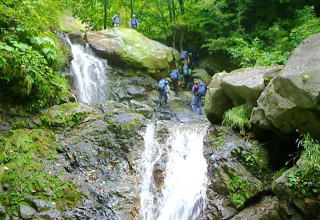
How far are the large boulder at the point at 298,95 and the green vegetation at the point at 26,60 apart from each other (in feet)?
22.1

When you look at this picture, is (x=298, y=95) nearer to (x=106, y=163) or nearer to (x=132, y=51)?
(x=106, y=163)

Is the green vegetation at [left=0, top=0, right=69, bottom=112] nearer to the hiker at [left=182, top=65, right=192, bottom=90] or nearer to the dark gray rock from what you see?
the dark gray rock

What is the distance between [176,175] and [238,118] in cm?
241

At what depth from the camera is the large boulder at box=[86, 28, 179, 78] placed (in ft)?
57.9

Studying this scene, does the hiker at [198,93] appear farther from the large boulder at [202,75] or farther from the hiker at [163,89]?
the large boulder at [202,75]

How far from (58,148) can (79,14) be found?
14985mm

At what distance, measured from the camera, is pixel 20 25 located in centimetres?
989

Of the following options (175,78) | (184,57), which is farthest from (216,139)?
(184,57)

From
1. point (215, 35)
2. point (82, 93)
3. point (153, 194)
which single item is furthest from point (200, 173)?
point (215, 35)

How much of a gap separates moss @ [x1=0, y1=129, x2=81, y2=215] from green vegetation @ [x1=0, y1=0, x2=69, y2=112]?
57.2 inches

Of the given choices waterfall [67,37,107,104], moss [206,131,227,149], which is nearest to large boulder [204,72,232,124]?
moss [206,131,227,149]

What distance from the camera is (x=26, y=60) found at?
942cm

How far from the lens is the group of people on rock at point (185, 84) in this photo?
1454 cm

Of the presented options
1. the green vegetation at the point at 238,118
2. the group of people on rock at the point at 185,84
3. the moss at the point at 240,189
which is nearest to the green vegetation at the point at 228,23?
the group of people on rock at the point at 185,84
